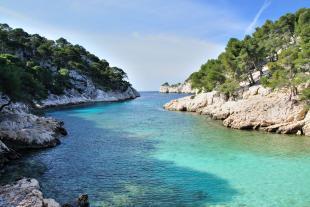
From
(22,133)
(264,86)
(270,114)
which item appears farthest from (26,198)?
(264,86)

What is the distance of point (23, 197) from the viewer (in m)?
18.6

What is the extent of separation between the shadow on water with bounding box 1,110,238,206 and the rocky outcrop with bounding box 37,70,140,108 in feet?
203

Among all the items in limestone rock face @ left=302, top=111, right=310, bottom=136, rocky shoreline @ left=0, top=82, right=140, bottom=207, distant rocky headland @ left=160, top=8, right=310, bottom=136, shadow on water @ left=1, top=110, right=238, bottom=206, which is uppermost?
distant rocky headland @ left=160, top=8, right=310, bottom=136

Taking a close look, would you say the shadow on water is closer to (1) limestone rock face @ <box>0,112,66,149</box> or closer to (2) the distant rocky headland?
(1) limestone rock face @ <box>0,112,66,149</box>

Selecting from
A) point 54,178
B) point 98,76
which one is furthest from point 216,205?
point 98,76

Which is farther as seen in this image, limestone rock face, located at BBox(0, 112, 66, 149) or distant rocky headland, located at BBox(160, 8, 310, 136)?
distant rocky headland, located at BBox(160, 8, 310, 136)

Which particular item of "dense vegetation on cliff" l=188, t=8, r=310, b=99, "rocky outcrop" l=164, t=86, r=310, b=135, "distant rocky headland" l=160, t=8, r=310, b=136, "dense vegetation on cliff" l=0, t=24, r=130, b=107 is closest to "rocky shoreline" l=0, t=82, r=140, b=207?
"rocky outcrop" l=164, t=86, r=310, b=135

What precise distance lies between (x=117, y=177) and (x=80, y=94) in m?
93.8

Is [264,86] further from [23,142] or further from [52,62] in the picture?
[52,62]

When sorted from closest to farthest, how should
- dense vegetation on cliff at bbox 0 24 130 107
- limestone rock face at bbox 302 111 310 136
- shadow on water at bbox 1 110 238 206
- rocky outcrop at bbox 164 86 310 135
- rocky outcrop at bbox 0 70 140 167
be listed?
shadow on water at bbox 1 110 238 206 → rocky outcrop at bbox 0 70 140 167 → limestone rock face at bbox 302 111 310 136 → rocky outcrop at bbox 164 86 310 135 → dense vegetation on cliff at bbox 0 24 130 107

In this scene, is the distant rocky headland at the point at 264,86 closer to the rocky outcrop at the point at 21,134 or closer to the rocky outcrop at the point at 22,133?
the rocky outcrop at the point at 22,133

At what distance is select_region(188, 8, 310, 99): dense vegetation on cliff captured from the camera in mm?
49312

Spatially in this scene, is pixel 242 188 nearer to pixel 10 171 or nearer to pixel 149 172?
pixel 149 172

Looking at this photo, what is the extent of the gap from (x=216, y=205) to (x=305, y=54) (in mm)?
35973
